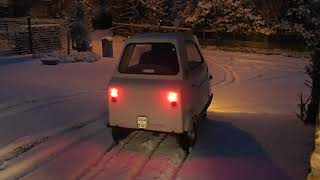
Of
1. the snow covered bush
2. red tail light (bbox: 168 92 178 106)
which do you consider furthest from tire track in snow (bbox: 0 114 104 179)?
the snow covered bush

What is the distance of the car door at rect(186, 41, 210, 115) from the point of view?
299 inches

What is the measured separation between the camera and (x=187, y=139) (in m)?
7.18

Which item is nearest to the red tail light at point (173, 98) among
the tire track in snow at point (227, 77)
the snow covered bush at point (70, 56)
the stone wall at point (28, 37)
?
the tire track in snow at point (227, 77)

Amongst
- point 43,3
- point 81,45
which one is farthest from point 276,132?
point 43,3

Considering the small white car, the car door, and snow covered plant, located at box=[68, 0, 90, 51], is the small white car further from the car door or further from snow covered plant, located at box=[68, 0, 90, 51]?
snow covered plant, located at box=[68, 0, 90, 51]

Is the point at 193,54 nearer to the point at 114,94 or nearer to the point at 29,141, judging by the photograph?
the point at 114,94

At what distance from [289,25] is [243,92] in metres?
13.1

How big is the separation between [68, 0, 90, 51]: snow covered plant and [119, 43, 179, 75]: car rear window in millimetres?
12677

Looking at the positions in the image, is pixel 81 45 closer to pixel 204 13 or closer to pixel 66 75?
pixel 66 75

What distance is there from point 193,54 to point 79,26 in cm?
1243

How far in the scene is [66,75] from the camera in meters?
14.6

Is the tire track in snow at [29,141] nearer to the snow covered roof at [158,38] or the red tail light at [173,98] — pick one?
the snow covered roof at [158,38]

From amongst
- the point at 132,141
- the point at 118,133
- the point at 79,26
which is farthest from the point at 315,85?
the point at 79,26

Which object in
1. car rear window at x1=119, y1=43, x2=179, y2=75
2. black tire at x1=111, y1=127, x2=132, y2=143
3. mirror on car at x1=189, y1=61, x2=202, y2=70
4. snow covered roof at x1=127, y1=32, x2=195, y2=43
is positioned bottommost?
black tire at x1=111, y1=127, x2=132, y2=143
